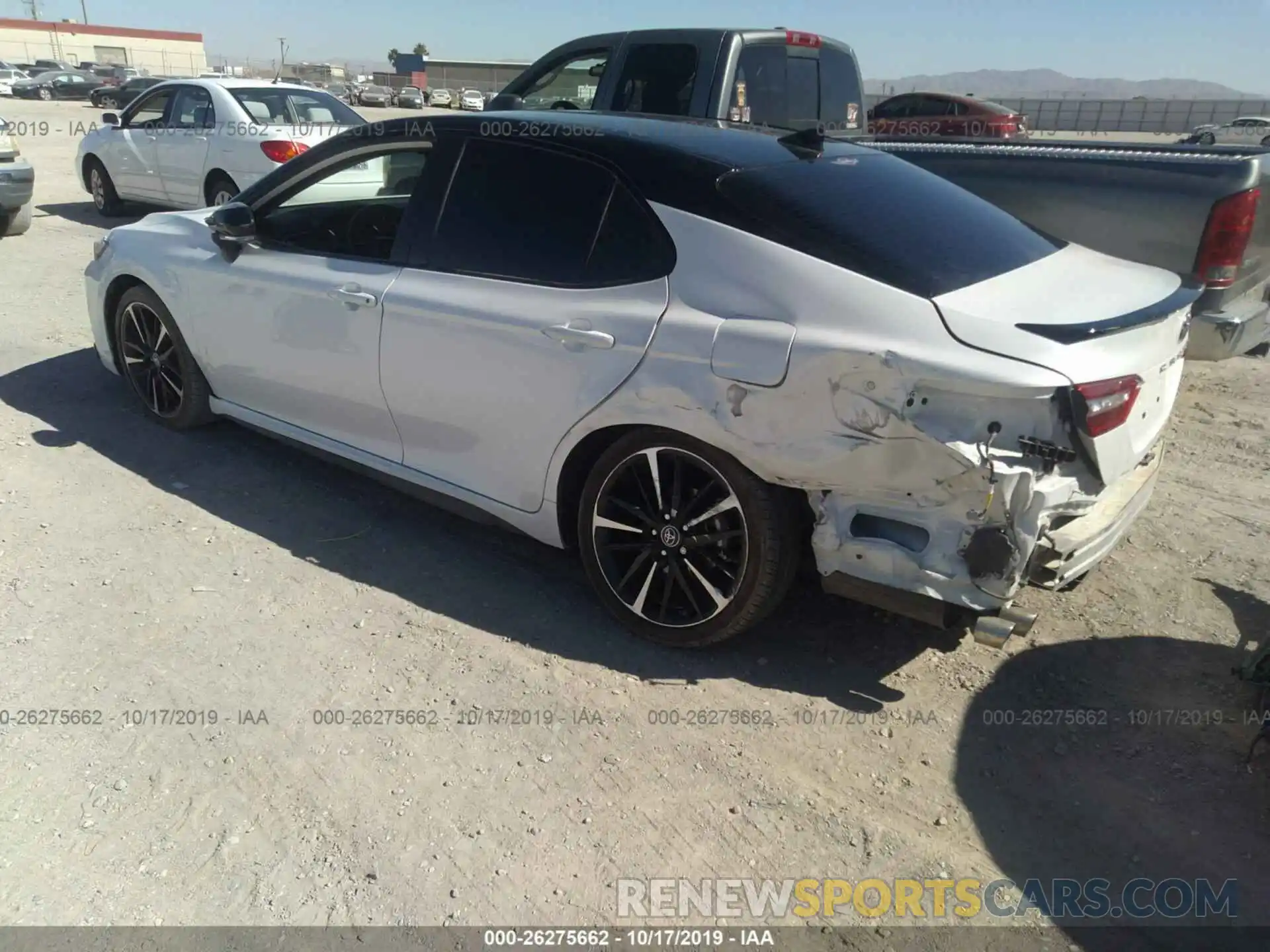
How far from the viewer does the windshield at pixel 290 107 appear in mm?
10180

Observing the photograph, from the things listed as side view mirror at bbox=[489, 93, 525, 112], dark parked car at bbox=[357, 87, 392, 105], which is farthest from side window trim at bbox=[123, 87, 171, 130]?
dark parked car at bbox=[357, 87, 392, 105]

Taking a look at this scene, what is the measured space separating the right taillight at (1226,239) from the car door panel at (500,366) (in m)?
3.62

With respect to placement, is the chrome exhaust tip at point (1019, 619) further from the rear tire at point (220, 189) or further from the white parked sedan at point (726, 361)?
the rear tire at point (220, 189)

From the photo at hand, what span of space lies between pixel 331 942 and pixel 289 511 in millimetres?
2406

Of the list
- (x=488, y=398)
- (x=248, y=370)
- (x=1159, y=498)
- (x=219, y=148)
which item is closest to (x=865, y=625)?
(x=488, y=398)

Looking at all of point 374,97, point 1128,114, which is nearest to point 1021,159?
point 374,97

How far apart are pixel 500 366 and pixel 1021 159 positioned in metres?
4.01

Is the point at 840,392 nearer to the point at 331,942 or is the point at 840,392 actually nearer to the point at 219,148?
the point at 331,942

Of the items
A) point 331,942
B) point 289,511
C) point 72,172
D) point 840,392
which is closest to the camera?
point 331,942

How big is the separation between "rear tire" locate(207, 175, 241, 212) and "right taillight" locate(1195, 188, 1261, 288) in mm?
9220

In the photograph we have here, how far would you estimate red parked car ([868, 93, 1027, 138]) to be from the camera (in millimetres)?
20469

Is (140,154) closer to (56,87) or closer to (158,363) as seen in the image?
(158,363)

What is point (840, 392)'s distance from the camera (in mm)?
2693

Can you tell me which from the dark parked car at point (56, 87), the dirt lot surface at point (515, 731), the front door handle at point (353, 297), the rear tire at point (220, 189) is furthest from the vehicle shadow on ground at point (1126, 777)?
the dark parked car at point (56, 87)
